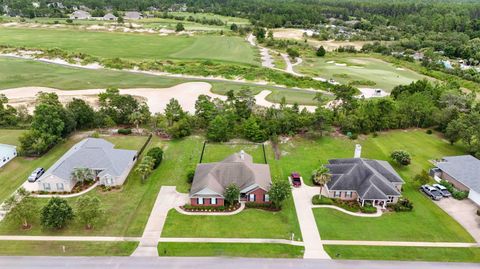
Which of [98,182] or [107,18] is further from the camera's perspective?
[107,18]

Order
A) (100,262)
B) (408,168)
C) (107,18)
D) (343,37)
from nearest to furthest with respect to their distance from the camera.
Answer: (100,262) → (408,168) → (343,37) → (107,18)

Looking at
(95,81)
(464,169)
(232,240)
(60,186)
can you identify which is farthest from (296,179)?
(95,81)

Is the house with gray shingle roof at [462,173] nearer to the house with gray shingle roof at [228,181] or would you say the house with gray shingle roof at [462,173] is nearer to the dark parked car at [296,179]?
the dark parked car at [296,179]

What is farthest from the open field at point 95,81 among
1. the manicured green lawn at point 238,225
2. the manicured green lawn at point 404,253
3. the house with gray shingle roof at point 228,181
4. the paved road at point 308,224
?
the manicured green lawn at point 404,253

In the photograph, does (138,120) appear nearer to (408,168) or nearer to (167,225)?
(167,225)

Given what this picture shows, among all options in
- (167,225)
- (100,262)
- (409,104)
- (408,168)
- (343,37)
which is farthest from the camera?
(343,37)

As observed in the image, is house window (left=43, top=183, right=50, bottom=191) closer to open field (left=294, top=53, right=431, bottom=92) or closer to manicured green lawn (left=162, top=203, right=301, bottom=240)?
manicured green lawn (left=162, top=203, right=301, bottom=240)

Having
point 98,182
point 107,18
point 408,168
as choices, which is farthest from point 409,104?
point 107,18
